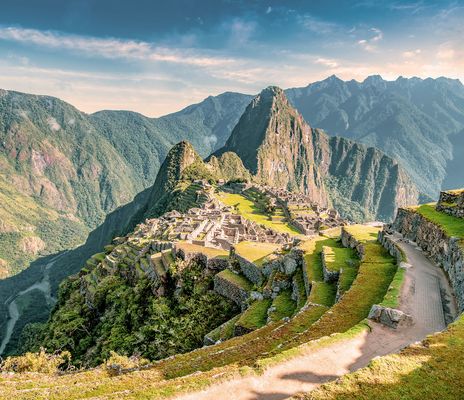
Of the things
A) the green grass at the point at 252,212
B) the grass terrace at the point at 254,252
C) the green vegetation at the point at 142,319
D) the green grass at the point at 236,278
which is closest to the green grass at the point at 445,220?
the grass terrace at the point at 254,252

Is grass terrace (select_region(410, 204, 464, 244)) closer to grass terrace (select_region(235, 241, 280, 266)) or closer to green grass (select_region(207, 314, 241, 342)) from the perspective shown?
grass terrace (select_region(235, 241, 280, 266))

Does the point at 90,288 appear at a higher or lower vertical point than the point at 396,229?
lower

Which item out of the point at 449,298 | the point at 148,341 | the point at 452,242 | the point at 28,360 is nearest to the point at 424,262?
the point at 452,242

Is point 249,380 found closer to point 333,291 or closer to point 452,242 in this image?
point 333,291

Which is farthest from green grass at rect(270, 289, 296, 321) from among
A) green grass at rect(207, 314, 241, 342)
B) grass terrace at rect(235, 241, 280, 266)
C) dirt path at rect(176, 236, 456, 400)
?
dirt path at rect(176, 236, 456, 400)

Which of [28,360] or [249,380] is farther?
[28,360]

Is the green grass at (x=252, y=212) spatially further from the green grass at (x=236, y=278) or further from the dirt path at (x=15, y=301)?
the dirt path at (x=15, y=301)
